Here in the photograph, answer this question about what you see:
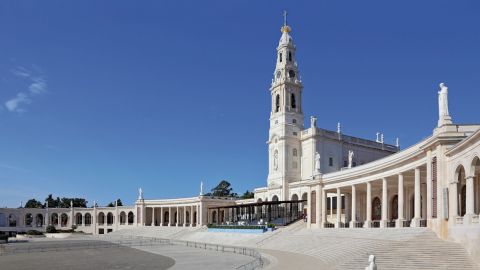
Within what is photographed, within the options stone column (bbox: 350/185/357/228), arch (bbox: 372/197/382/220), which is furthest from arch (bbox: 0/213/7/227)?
stone column (bbox: 350/185/357/228)

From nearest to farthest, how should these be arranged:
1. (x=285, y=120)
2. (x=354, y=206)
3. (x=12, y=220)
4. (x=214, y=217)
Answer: (x=354, y=206) < (x=285, y=120) < (x=214, y=217) < (x=12, y=220)

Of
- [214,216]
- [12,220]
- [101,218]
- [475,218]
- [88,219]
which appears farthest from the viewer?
[88,219]

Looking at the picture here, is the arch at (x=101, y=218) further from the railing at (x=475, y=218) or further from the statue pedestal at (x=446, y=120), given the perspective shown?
the railing at (x=475, y=218)

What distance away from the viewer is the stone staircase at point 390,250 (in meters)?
27.8

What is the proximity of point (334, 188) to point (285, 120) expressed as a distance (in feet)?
90.7

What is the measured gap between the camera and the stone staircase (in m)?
27.8

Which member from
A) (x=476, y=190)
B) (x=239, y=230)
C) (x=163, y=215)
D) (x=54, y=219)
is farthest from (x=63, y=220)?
(x=476, y=190)

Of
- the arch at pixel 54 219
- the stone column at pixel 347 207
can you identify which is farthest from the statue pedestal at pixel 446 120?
the arch at pixel 54 219

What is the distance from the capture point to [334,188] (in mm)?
59688

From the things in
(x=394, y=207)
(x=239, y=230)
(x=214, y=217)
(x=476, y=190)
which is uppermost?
(x=476, y=190)

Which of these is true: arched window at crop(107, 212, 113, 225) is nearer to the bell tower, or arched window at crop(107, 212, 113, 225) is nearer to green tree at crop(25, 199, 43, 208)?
green tree at crop(25, 199, 43, 208)

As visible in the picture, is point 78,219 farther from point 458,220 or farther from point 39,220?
point 458,220

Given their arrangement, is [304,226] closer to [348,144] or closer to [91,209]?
[348,144]

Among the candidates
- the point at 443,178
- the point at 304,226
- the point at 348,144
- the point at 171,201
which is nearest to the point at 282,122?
the point at 348,144
